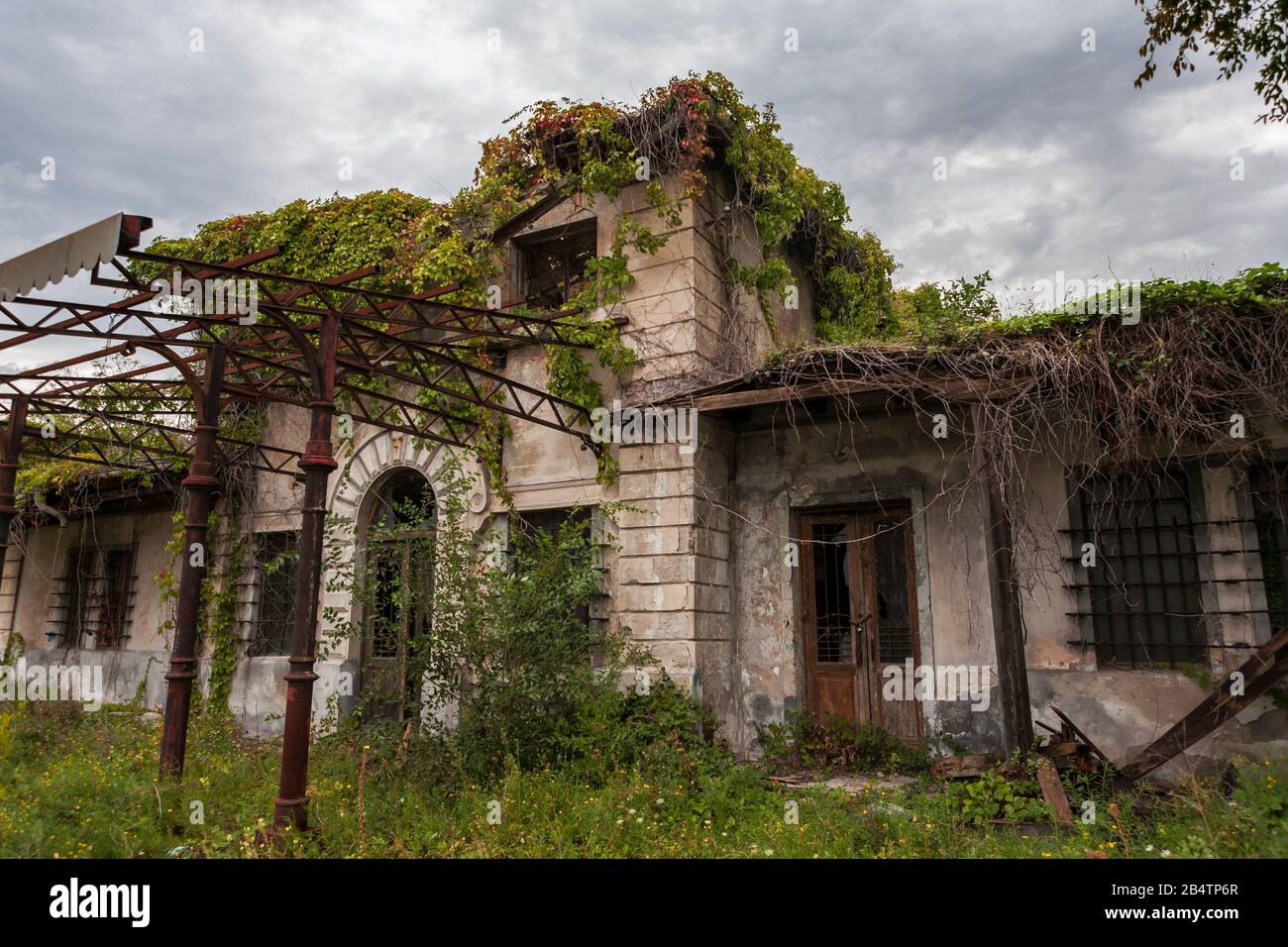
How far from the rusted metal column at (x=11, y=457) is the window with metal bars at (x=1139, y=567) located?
9.61 m

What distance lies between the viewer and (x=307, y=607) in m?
5.57

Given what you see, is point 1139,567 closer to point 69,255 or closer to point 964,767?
point 964,767

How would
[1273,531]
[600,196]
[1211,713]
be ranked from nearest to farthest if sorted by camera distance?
[1211,713]
[1273,531]
[600,196]

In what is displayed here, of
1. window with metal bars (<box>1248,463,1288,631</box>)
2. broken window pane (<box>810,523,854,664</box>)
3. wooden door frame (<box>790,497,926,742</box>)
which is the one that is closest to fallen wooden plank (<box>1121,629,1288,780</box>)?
window with metal bars (<box>1248,463,1288,631</box>)

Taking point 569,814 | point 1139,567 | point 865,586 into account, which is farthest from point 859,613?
point 569,814

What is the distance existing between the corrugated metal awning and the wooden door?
6.07m

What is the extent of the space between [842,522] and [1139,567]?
263 cm

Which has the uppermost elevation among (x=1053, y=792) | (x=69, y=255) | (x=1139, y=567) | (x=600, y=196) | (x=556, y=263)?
(x=600, y=196)

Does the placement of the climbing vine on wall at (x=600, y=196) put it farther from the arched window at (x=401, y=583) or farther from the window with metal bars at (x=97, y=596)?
the window with metal bars at (x=97, y=596)

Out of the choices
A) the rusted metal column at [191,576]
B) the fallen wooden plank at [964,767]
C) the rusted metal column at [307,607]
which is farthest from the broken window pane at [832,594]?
the rusted metal column at [191,576]

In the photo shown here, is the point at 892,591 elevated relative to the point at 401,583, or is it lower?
lower

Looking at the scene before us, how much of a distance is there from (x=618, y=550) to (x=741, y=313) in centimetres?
304

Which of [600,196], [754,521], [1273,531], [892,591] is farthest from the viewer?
[600,196]
